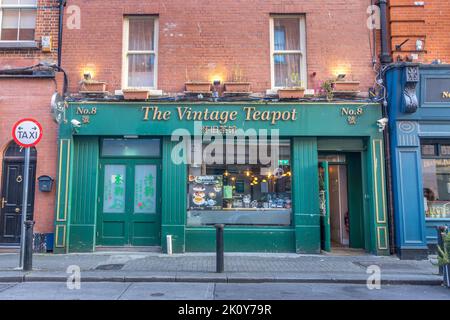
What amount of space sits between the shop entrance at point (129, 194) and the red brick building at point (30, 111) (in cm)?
134

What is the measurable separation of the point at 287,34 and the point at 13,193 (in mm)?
8834

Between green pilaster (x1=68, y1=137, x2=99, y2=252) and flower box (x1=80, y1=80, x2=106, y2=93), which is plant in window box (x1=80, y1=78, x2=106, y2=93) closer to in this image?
flower box (x1=80, y1=80, x2=106, y2=93)

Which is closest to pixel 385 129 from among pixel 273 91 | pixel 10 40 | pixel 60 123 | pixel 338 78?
pixel 338 78

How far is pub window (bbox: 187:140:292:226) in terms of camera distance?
1052cm

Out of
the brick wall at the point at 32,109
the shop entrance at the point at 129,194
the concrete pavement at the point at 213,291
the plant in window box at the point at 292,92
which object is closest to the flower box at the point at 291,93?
the plant in window box at the point at 292,92

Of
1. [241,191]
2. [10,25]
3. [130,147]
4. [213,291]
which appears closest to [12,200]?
[130,147]

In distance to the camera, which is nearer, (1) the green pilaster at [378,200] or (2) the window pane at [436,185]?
(1) the green pilaster at [378,200]

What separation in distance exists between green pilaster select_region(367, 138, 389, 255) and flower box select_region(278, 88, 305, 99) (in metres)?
2.27

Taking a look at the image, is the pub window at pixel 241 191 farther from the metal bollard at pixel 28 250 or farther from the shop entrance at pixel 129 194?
the metal bollard at pixel 28 250

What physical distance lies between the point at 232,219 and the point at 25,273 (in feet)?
16.7

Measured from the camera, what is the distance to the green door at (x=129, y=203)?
10531 mm

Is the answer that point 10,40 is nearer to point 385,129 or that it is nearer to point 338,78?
point 338,78

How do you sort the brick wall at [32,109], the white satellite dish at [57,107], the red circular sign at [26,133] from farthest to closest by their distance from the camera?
1. the brick wall at [32,109]
2. the white satellite dish at [57,107]
3. the red circular sign at [26,133]

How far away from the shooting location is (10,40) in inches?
430
